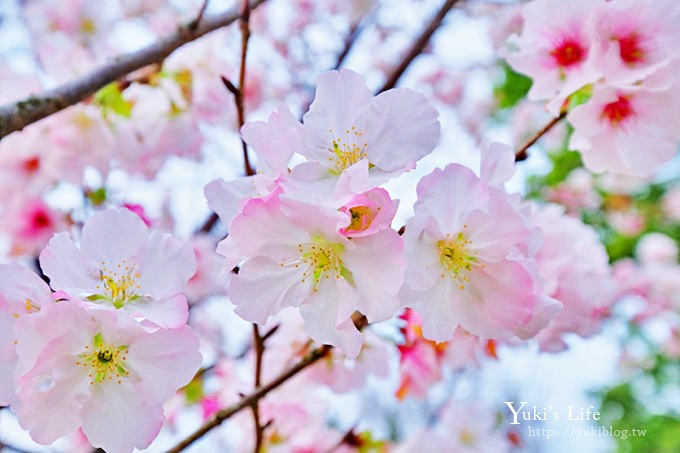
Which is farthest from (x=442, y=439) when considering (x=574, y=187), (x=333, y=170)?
(x=574, y=187)

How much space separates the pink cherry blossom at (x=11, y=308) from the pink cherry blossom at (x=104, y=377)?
1.0 inches

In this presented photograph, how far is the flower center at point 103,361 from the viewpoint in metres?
0.55

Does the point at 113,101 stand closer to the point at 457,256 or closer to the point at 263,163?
the point at 263,163

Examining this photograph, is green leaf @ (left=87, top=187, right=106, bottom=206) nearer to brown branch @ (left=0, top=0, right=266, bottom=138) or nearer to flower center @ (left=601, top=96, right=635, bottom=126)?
brown branch @ (left=0, top=0, right=266, bottom=138)

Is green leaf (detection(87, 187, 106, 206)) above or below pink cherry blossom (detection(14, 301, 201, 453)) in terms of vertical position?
below

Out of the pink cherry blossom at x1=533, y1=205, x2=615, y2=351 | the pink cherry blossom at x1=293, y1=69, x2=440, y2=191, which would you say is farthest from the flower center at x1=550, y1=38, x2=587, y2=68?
the pink cherry blossom at x1=293, y1=69, x2=440, y2=191

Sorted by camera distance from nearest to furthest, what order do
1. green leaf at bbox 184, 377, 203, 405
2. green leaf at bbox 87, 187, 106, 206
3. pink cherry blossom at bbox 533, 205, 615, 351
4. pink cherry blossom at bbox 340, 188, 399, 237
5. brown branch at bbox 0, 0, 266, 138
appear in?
pink cherry blossom at bbox 340, 188, 399, 237 → brown branch at bbox 0, 0, 266, 138 → pink cherry blossom at bbox 533, 205, 615, 351 → green leaf at bbox 87, 187, 106, 206 → green leaf at bbox 184, 377, 203, 405

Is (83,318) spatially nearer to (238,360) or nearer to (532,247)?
(532,247)

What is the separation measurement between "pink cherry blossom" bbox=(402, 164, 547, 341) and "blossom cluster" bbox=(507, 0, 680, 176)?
0.28 metres

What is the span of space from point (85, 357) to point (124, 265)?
110 mm

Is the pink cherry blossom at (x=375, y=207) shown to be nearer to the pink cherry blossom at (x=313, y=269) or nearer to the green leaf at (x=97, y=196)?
the pink cherry blossom at (x=313, y=269)

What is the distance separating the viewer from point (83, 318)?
20.9 inches

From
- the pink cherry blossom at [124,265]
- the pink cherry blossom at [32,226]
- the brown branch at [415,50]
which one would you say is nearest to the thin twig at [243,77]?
the pink cherry blossom at [124,265]

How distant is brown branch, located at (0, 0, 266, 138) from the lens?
0.75m
